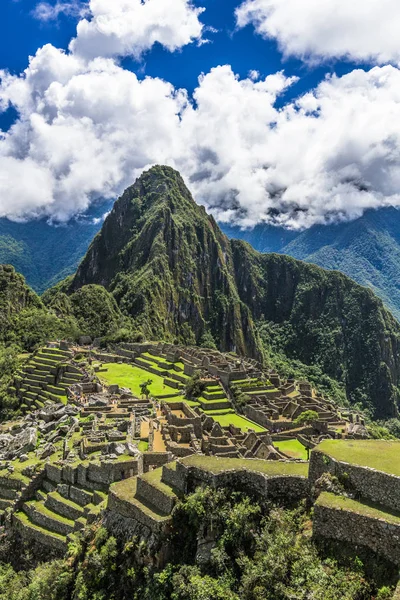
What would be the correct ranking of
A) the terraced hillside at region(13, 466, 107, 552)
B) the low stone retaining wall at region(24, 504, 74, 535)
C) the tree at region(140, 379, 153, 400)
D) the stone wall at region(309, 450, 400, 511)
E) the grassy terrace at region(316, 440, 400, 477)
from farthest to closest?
the tree at region(140, 379, 153, 400)
the low stone retaining wall at region(24, 504, 74, 535)
the terraced hillside at region(13, 466, 107, 552)
the grassy terrace at region(316, 440, 400, 477)
the stone wall at region(309, 450, 400, 511)

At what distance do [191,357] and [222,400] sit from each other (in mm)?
23663

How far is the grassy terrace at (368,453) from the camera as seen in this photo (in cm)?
1159

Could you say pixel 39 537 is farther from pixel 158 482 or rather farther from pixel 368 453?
pixel 368 453

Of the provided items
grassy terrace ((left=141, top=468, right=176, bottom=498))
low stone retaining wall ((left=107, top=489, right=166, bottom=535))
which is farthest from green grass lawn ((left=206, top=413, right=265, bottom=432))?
low stone retaining wall ((left=107, top=489, right=166, bottom=535))

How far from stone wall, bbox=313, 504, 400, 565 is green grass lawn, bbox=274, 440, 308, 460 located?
24861 millimetres

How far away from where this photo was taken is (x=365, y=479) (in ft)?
37.2

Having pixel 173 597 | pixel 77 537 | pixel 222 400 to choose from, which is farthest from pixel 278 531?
pixel 222 400

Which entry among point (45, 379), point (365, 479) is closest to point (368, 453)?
point (365, 479)

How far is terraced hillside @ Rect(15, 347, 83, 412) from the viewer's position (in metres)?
52.1

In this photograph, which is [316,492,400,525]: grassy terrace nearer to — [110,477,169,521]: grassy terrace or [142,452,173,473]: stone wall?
[110,477,169,521]: grassy terrace

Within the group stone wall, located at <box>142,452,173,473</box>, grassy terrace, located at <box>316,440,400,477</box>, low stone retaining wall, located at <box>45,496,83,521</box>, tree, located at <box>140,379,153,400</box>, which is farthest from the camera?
tree, located at <box>140,379,153,400</box>

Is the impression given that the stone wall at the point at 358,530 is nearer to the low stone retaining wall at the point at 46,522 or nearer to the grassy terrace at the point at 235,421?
the low stone retaining wall at the point at 46,522

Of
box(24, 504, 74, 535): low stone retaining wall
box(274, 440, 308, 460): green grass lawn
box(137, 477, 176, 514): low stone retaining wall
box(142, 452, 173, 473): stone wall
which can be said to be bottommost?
box(24, 504, 74, 535): low stone retaining wall

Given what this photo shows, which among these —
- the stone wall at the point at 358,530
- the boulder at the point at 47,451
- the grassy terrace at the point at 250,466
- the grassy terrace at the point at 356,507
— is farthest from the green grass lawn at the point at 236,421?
the stone wall at the point at 358,530
